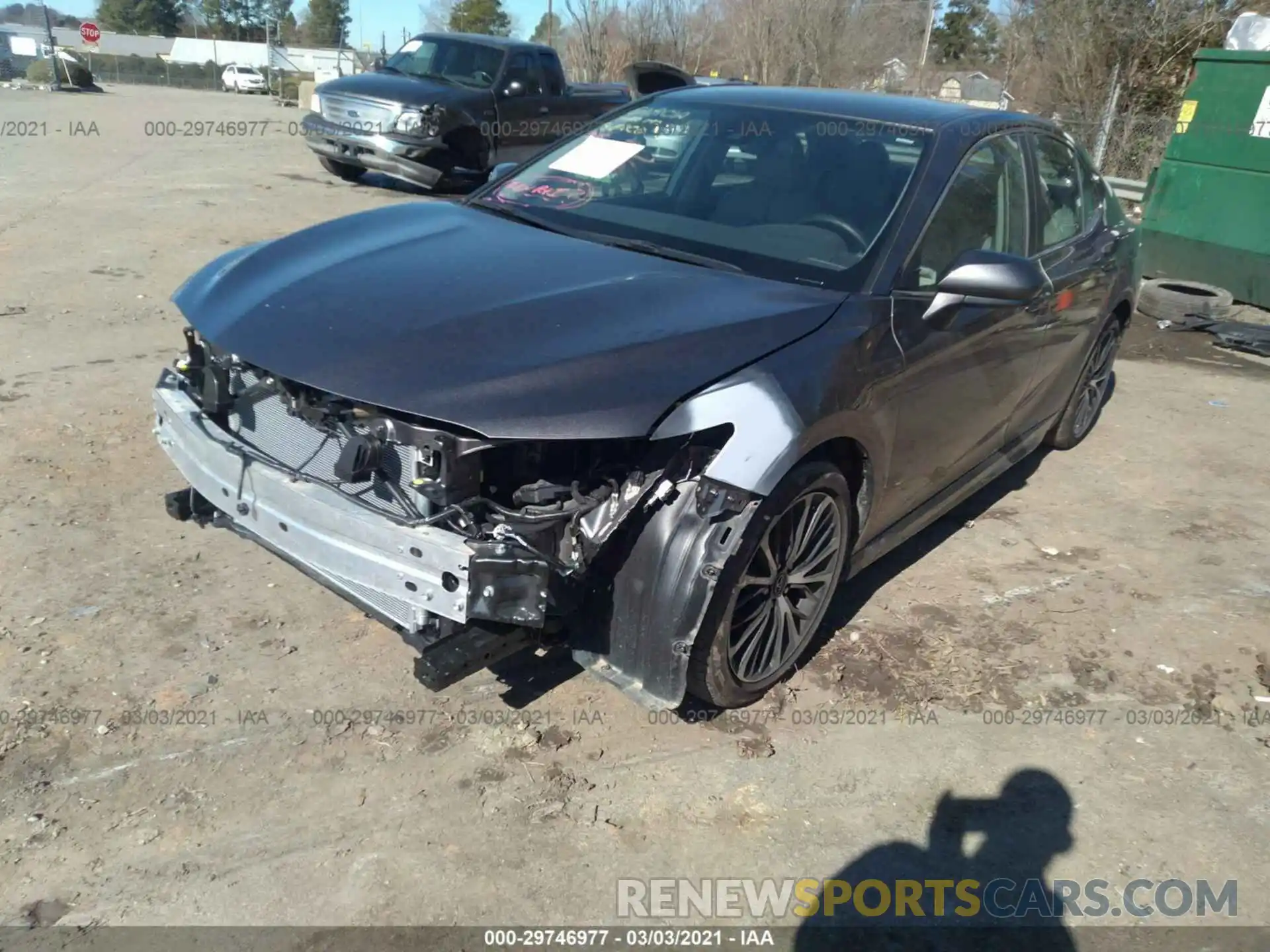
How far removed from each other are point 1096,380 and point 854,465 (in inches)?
124

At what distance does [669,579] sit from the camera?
8.87 ft

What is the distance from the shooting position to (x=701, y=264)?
3271 mm

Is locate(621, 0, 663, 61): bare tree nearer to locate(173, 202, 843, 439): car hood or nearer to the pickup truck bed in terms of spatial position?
the pickup truck bed

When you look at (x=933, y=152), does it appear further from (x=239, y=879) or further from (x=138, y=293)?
(x=138, y=293)

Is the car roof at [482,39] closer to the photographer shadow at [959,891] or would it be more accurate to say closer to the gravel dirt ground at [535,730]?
the gravel dirt ground at [535,730]

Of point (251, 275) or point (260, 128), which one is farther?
point (260, 128)

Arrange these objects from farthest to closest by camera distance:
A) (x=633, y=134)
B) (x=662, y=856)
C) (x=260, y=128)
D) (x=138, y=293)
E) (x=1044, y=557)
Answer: (x=260, y=128)
(x=138, y=293)
(x=1044, y=557)
(x=633, y=134)
(x=662, y=856)

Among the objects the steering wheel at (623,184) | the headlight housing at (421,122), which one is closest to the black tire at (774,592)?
the steering wheel at (623,184)

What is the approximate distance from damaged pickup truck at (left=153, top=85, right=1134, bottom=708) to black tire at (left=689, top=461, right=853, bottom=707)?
0.01 m

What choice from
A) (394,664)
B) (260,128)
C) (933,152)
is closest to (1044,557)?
(933,152)

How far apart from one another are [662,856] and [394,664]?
115 centimetres

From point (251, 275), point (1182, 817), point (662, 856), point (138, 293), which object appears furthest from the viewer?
point (138, 293)

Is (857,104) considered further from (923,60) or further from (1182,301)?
(923,60)

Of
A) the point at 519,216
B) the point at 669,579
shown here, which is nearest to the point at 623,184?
the point at 519,216
